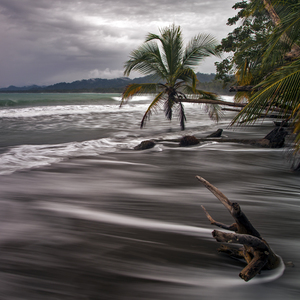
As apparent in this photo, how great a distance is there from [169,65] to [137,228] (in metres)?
8.89

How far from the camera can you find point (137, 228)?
102 inches

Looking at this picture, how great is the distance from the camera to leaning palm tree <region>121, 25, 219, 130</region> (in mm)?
10078

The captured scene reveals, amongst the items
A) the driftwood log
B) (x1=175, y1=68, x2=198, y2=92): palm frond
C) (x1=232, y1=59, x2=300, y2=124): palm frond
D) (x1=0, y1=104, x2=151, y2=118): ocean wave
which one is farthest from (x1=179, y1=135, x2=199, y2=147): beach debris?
(x1=0, y1=104, x2=151, y2=118): ocean wave

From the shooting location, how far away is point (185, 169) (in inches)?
197

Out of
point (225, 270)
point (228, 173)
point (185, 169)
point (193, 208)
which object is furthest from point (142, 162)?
point (225, 270)

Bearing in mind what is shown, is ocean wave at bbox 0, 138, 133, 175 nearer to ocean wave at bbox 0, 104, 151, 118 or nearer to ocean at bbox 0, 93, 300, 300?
ocean at bbox 0, 93, 300, 300

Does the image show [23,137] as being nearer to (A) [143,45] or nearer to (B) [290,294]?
(A) [143,45]

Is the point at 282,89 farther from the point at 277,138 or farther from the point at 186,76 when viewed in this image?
the point at 186,76

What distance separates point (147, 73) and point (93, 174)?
6.93m

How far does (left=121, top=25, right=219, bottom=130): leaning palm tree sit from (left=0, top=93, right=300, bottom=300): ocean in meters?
5.12

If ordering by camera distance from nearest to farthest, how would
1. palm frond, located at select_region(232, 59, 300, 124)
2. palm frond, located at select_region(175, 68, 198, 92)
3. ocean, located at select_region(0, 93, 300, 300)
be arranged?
1. ocean, located at select_region(0, 93, 300, 300)
2. palm frond, located at select_region(232, 59, 300, 124)
3. palm frond, located at select_region(175, 68, 198, 92)

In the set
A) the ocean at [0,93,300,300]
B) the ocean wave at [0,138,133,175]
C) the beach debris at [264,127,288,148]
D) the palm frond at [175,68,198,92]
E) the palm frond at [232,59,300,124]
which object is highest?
the palm frond at [175,68,198,92]

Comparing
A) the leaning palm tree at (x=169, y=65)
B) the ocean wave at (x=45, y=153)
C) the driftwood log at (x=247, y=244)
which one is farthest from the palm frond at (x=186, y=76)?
the driftwood log at (x=247, y=244)

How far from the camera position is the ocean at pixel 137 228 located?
176cm
